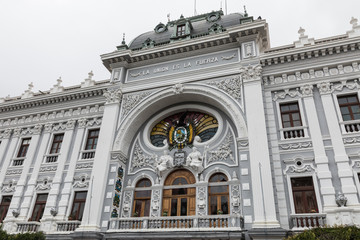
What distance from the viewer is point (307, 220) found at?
45.6ft

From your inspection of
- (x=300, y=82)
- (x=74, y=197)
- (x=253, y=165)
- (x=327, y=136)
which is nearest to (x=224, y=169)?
(x=253, y=165)

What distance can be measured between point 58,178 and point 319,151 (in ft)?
54.3

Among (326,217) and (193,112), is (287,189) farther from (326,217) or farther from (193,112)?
(193,112)

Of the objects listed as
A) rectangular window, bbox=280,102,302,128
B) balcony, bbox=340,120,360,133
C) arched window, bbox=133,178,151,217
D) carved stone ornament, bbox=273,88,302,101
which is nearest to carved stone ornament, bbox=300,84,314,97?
carved stone ornament, bbox=273,88,302,101

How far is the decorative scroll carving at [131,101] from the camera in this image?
2038 cm

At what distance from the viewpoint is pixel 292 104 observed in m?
17.7

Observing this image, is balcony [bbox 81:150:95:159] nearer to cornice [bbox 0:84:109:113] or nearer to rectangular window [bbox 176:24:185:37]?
cornice [bbox 0:84:109:113]

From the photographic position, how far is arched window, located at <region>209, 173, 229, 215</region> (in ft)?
53.3

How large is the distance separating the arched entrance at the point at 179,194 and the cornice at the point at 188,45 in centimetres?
862

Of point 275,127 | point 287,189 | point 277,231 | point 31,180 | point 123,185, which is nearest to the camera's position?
point 277,231

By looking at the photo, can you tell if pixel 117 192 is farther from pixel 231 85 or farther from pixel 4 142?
pixel 4 142

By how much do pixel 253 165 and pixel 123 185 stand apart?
8.42m

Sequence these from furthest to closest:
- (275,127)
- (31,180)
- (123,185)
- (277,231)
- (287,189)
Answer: (31,180)
(123,185)
(275,127)
(287,189)
(277,231)

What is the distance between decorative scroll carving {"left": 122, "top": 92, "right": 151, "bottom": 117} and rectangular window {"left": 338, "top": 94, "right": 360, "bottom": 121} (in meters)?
12.2
